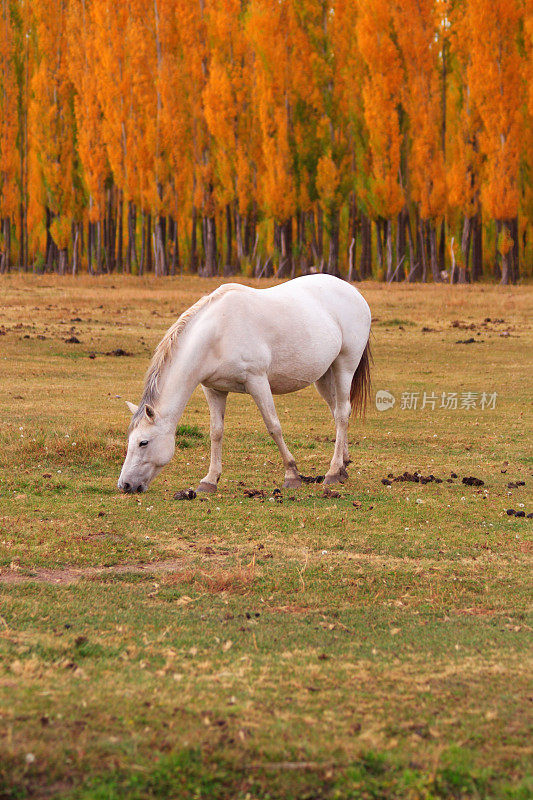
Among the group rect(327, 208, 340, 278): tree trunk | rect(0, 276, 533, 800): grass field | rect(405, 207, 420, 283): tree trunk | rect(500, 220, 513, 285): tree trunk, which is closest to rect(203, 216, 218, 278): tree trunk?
rect(327, 208, 340, 278): tree trunk

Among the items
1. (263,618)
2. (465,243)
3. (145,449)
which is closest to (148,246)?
(465,243)

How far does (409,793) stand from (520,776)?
1.32ft

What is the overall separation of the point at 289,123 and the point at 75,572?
3219 centimetres

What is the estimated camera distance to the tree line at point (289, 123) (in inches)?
1271

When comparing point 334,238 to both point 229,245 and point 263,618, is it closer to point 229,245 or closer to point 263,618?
point 229,245

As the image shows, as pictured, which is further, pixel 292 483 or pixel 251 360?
pixel 292 483

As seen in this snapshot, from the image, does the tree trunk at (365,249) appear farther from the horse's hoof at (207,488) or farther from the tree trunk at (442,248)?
the horse's hoof at (207,488)

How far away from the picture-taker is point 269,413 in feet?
25.3

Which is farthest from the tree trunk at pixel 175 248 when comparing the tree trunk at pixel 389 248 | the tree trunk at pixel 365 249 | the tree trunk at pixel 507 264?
the tree trunk at pixel 507 264

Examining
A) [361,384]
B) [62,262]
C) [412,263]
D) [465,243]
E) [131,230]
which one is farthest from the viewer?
[62,262]

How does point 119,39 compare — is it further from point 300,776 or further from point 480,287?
point 300,776

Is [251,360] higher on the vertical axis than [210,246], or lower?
lower

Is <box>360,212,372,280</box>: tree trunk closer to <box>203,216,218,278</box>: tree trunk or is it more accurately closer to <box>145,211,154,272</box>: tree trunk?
<box>203,216,218,278</box>: tree trunk

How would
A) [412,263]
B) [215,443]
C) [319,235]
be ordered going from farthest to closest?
1. [319,235]
2. [412,263]
3. [215,443]
